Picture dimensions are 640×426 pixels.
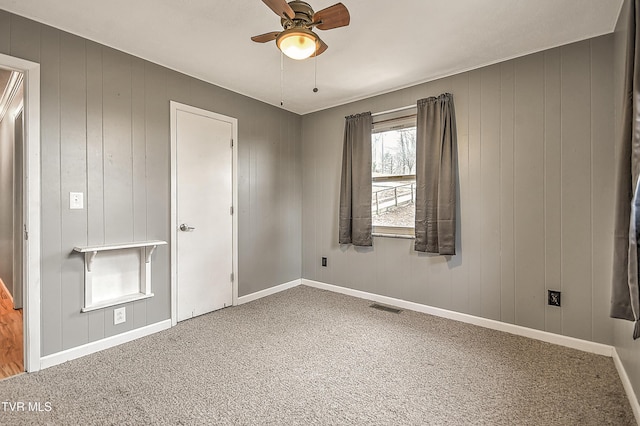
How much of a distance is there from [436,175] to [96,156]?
3037mm

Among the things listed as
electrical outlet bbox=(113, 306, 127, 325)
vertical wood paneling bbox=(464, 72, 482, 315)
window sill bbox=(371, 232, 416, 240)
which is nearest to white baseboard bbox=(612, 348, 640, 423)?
vertical wood paneling bbox=(464, 72, 482, 315)

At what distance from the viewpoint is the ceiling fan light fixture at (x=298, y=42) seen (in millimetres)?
1748

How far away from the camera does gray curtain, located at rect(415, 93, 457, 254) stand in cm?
307

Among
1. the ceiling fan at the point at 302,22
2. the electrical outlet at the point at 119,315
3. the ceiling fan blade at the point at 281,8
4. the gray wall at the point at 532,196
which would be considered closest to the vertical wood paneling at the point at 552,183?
the gray wall at the point at 532,196

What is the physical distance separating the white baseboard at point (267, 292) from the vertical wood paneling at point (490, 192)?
7.81 feet

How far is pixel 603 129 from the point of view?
238cm

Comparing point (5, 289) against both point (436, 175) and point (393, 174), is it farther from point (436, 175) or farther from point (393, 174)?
point (436, 175)

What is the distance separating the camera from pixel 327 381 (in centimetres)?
207

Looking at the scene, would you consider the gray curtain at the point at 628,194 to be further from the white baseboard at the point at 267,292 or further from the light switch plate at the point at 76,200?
the light switch plate at the point at 76,200

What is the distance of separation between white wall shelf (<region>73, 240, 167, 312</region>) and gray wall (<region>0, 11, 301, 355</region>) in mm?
66

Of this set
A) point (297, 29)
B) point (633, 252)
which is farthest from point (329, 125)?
point (633, 252)

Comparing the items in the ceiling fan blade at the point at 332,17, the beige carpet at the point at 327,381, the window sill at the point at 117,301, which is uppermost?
the ceiling fan blade at the point at 332,17

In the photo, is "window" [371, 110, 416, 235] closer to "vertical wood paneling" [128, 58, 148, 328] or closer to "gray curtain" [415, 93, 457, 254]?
"gray curtain" [415, 93, 457, 254]

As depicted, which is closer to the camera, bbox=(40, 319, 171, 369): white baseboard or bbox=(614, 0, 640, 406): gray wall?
bbox=(614, 0, 640, 406): gray wall
